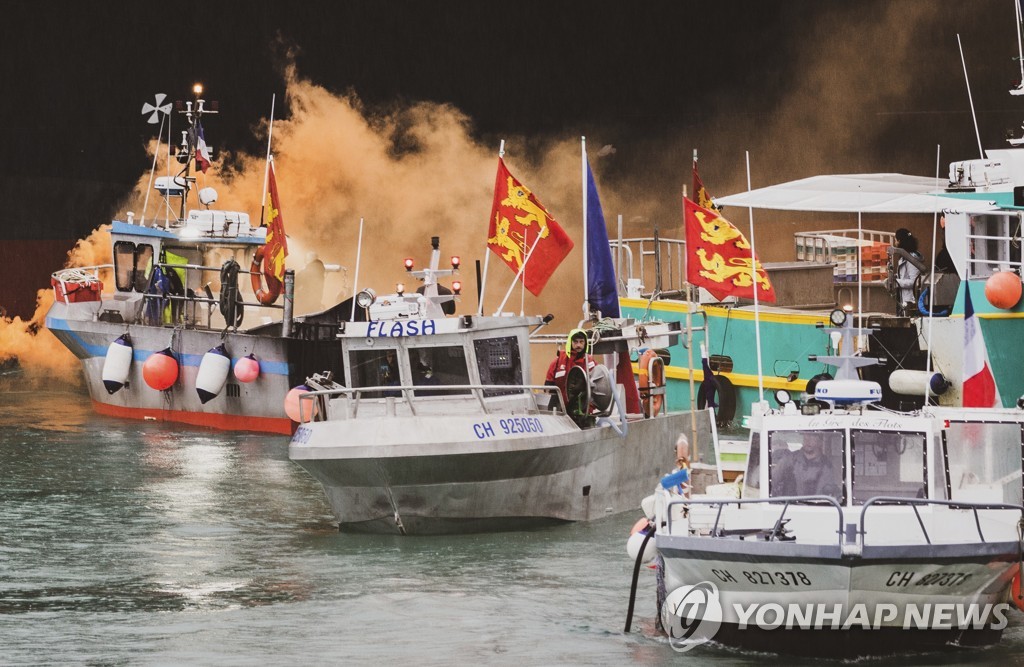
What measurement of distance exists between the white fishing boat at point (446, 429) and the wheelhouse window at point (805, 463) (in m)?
5.02

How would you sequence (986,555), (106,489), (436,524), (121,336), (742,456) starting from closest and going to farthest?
(986,555) → (742,456) → (436,524) → (106,489) → (121,336)

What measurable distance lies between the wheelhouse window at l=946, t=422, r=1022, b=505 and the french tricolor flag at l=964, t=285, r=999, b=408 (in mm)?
3174

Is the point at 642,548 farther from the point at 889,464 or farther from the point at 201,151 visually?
the point at 201,151

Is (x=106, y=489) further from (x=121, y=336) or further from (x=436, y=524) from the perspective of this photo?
(x=121, y=336)

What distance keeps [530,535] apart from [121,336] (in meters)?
16.5

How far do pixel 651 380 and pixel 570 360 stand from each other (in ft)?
12.2

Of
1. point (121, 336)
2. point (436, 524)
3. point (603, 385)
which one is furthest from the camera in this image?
point (121, 336)

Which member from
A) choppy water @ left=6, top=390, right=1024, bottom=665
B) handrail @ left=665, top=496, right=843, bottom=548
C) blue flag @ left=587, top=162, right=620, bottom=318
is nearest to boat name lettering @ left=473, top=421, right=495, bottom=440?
choppy water @ left=6, top=390, right=1024, bottom=665

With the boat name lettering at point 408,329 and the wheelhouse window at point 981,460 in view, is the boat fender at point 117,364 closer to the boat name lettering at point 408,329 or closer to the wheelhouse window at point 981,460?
the boat name lettering at point 408,329

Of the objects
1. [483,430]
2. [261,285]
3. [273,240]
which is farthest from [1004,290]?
[261,285]

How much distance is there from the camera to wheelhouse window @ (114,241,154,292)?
34000 millimetres

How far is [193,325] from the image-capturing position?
32.9 m

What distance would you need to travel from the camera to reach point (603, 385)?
66.9 feet

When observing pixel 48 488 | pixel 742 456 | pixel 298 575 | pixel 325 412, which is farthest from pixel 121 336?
pixel 742 456
